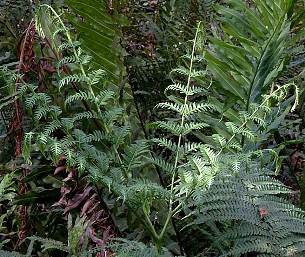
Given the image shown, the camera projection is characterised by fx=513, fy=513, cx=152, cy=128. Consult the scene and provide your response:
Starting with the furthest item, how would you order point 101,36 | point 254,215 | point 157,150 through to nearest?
point 157,150
point 101,36
point 254,215

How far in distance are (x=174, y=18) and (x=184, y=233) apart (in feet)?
3.39

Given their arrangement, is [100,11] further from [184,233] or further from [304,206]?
[304,206]

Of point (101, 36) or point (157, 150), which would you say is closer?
point (101, 36)

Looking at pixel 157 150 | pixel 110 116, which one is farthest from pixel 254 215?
pixel 157 150

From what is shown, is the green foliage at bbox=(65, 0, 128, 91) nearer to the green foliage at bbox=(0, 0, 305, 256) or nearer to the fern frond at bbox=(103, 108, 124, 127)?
the green foliage at bbox=(0, 0, 305, 256)

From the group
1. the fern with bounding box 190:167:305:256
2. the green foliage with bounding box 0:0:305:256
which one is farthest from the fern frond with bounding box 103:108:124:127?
the fern with bounding box 190:167:305:256

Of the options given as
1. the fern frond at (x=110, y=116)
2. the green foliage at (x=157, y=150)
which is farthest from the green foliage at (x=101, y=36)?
the fern frond at (x=110, y=116)

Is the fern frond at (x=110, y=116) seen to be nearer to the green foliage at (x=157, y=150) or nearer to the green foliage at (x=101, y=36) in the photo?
the green foliage at (x=157, y=150)

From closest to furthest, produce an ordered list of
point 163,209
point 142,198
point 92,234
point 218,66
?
point 142,198 → point 92,234 → point 163,209 → point 218,66

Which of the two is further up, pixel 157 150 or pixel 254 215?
pixel 254 215

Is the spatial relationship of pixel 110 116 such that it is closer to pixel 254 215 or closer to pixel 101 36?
pixel 254 215

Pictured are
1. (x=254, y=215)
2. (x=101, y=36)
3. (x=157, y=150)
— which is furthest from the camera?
(x=157, y=150)

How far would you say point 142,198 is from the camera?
0.82 meters

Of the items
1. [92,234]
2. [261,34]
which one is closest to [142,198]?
[92,234]
